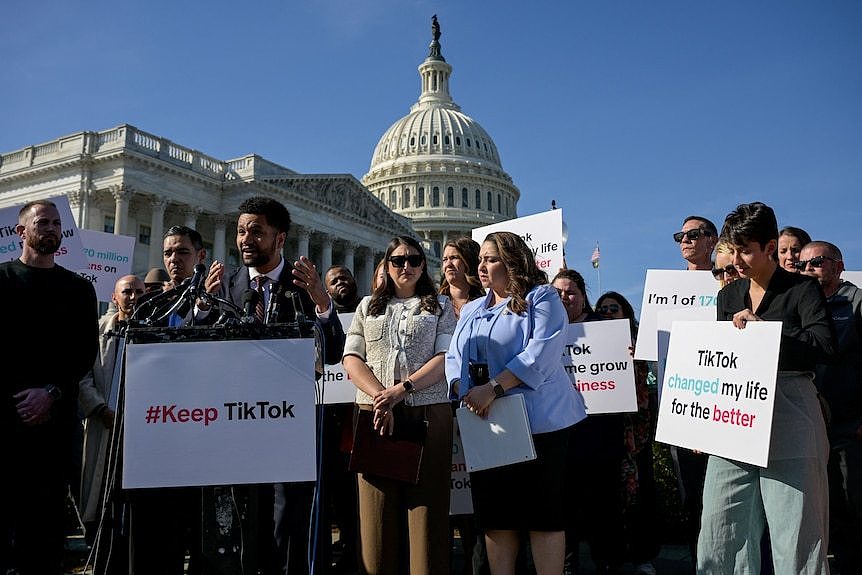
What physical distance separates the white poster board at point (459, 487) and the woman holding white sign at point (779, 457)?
68.7 inches

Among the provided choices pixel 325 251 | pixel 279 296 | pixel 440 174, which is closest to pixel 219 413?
pixel 279 296

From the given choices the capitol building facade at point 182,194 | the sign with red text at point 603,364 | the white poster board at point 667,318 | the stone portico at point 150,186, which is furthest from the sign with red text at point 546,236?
the stone portico at point 150,186

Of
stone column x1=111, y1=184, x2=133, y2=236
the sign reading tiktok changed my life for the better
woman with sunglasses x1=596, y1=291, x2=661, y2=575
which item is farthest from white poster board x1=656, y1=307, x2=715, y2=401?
stone column x1=111, y1=184, x2=133, y2=236

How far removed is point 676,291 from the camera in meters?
5.64

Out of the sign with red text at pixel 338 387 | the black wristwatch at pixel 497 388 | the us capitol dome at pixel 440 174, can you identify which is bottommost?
the black wristwatch at pixel 497 388

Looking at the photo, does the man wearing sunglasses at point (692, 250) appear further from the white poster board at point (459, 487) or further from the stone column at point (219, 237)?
the stone column at point (219, 237)

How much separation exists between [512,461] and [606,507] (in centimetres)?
188

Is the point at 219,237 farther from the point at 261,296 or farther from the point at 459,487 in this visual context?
the point at 261,296

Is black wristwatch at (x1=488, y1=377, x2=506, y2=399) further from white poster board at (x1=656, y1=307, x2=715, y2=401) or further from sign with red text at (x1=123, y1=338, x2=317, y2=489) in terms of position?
white poster board at (x1=656, y1=307, x2=715, y2=401)

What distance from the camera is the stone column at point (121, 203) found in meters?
33.7

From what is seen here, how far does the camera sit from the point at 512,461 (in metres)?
3.37

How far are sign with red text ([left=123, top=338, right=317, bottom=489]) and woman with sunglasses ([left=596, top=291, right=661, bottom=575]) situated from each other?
123 inches

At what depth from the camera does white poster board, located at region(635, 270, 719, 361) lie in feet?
18.3

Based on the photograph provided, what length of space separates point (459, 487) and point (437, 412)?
116 cm
